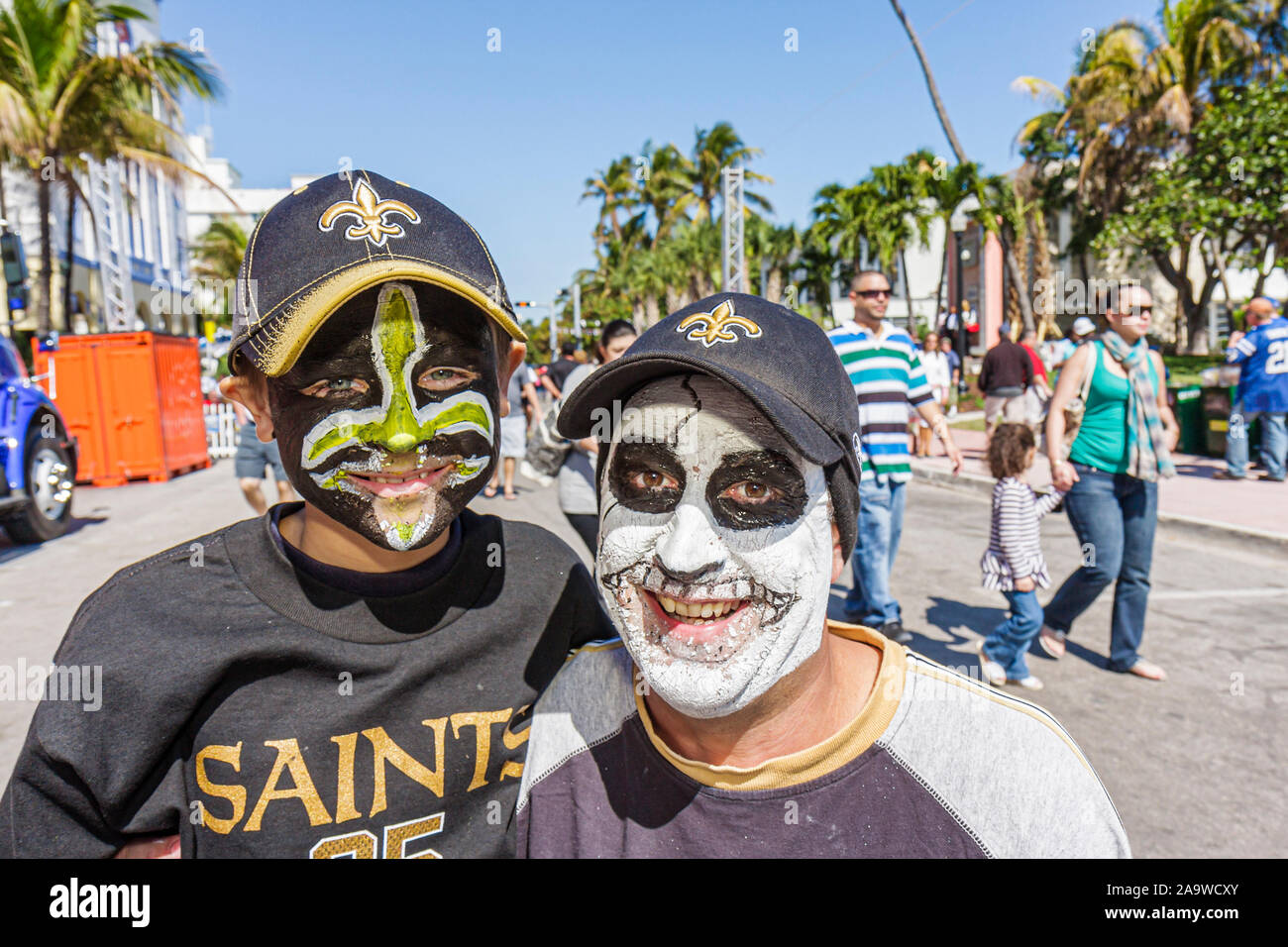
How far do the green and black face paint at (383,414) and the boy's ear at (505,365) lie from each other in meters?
0.15

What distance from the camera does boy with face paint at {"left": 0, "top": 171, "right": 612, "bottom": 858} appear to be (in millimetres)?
1458

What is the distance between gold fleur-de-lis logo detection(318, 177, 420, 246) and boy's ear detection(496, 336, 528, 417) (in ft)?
1.05

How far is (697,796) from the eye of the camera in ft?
5.02

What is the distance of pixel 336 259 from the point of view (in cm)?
154

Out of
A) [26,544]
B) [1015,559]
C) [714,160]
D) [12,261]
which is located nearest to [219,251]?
[714,160]

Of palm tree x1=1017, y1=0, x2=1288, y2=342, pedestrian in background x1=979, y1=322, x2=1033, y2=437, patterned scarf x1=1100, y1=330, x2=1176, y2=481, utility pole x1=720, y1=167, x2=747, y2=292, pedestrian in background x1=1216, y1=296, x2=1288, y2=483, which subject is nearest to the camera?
patterned scarf x1=1100, y1=330, x2=1176, y2=481

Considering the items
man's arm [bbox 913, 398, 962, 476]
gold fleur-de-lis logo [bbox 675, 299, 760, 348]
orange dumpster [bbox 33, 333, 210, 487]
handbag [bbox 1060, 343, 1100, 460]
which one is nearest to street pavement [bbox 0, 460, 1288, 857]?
gold fleur-de-lis logo [bbox 675, 299, 760, 348]

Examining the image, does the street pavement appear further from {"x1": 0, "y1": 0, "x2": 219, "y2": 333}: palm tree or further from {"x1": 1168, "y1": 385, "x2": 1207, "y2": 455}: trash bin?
{"x1": 0, "y1": 0, "x2": 219, "y2": 333}: palm tree

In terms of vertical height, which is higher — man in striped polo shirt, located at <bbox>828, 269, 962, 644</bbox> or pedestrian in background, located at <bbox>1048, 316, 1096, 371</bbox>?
pedestrian in background, located at <bbox>1048, 316, 1096, 371</bbox>

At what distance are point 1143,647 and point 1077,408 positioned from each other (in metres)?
1.52

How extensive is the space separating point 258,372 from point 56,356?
13354mm

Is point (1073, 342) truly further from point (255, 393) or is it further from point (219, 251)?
point (219, 251)
